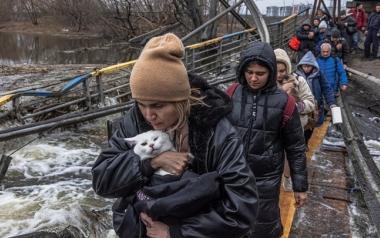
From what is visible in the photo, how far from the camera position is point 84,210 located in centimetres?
520

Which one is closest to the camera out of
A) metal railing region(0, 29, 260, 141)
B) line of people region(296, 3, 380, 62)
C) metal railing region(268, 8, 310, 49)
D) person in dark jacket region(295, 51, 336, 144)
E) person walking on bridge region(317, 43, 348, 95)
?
metal railing region(0, 29, 260, 141)

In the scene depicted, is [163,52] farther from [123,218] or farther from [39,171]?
[39,171]

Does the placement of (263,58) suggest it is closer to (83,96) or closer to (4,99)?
(4,99)

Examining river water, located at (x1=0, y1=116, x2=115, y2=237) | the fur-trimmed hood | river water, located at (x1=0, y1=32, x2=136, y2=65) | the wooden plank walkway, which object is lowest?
river water, located at (x1=0, y1=32, x2=136, y2=65)

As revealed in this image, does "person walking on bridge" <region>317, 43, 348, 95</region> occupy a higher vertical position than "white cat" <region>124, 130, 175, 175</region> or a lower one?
lower

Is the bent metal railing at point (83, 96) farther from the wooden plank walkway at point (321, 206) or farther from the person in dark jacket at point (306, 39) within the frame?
the wooden plank walkway at point (321, 206)

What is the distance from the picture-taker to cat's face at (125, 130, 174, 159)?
1.58m

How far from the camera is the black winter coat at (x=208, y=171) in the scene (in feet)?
4.91

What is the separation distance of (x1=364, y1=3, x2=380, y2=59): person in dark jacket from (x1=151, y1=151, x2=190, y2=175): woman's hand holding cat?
1396 cm

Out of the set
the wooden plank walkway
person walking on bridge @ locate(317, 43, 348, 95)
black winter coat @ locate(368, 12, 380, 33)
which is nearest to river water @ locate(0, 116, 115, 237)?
the wooden plank walkway

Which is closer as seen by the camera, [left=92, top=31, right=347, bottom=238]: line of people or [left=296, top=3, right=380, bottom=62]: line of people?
[left=92, top=31, right=347, bottom=238]: line of people

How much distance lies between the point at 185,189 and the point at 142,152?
0.75ft

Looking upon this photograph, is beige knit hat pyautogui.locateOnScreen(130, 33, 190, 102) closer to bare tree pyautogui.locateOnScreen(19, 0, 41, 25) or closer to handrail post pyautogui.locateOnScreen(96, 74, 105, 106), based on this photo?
handrail post pyautogui.locateOnScreen(96, 74, 105, 106)

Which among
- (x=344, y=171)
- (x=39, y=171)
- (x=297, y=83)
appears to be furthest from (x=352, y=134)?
(x=39, y=171)
